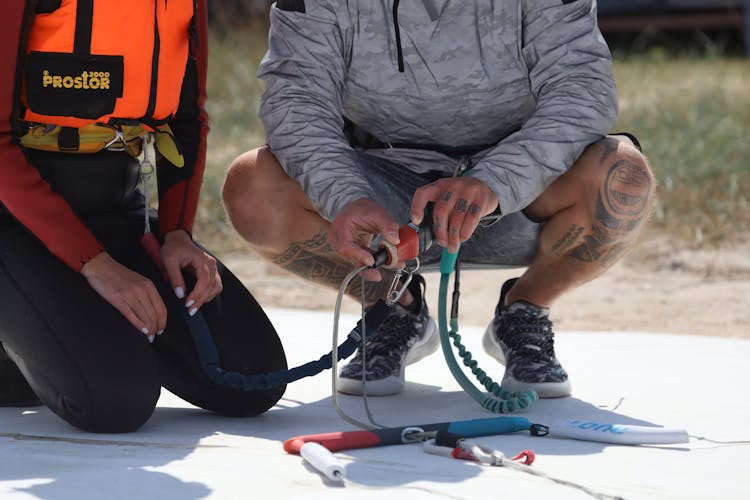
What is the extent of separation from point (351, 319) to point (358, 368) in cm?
83

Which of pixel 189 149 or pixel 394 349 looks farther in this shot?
pixel 394 349

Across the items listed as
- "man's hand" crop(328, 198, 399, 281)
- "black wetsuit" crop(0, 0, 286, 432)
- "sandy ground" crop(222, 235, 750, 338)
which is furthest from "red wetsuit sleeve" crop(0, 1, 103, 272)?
"sandy ground" crop(222, 235, 750, 338)

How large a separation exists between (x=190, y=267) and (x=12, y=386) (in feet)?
1.51

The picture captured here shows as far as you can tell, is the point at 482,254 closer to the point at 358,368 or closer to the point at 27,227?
the point at 358,368

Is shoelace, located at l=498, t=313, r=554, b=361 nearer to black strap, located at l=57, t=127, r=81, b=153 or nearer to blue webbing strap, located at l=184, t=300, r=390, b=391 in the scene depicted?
blue webbing strap, located at l=184, t=300, r=390, b=391

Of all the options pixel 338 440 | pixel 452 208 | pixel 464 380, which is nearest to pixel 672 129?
pixel 464 380

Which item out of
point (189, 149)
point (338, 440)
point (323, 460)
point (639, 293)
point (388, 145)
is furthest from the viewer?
point (639, 293)

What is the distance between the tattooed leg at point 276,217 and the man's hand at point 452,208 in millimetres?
498

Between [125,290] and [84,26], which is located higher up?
[84,26]

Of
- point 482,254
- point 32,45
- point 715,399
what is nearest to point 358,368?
point 482,254

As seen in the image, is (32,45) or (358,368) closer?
(32,45)

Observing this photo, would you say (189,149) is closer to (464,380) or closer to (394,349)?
(394,349)

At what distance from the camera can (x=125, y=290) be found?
7.99 ft

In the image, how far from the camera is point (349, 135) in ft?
10.1
